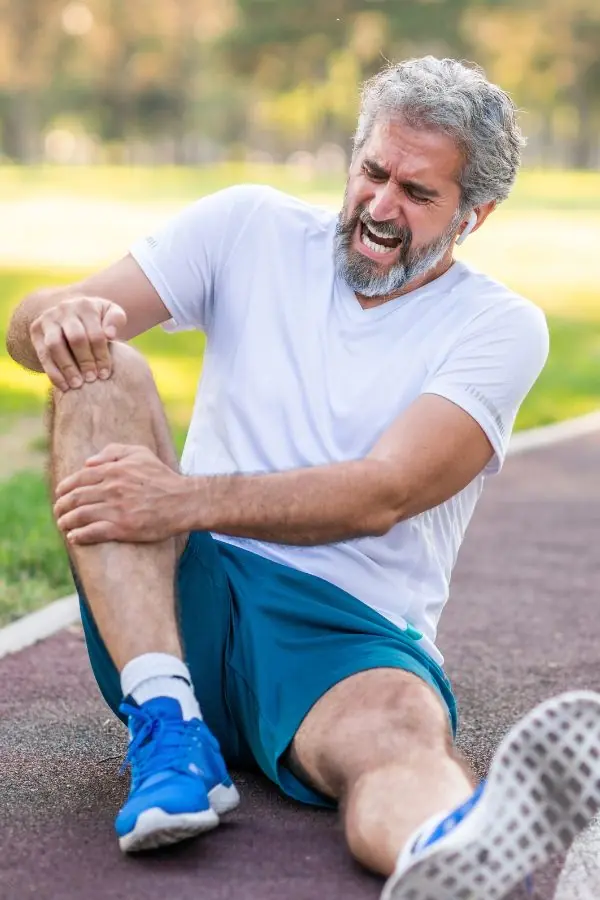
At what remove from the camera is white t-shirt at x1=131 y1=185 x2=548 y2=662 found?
11.9 ft

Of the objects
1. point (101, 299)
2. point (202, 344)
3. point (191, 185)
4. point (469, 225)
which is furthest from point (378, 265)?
point (191, 185)

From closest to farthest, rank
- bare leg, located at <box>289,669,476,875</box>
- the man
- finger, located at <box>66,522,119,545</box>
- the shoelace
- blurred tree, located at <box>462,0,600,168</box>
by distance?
bare leg, located at <box>289,669,476,875</box>
the shoelace
the man
finger, located at <box>66,522,119,545</box>
blurred tree, located at <box>462,0,600,168</box>

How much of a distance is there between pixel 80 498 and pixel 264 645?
56cm

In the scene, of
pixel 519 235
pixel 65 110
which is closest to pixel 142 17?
pixel 65 110

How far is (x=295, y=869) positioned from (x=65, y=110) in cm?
8283

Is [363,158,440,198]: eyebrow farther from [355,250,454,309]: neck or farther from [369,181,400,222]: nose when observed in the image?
[355,250,454,309]: neck

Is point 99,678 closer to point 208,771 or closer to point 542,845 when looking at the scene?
point 208,771

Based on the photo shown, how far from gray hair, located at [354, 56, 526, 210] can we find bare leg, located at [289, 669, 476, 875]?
1.37 meters

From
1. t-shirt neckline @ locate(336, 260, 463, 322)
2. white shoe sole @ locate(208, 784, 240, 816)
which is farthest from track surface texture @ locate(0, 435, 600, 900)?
t-shirt neckline @ locate(336, 260, 463, 322)

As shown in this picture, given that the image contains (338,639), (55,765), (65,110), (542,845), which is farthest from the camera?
(65,110)

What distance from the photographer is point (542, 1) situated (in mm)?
64562

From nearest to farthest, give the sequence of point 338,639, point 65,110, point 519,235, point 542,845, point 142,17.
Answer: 1. point 542,845
2. point 338,639
3. point 519,235
4. point 142,17
5. point 65,110

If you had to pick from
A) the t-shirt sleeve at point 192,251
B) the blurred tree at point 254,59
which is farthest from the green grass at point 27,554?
the blurred tree at point 254,59

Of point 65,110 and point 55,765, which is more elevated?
point 55,765
